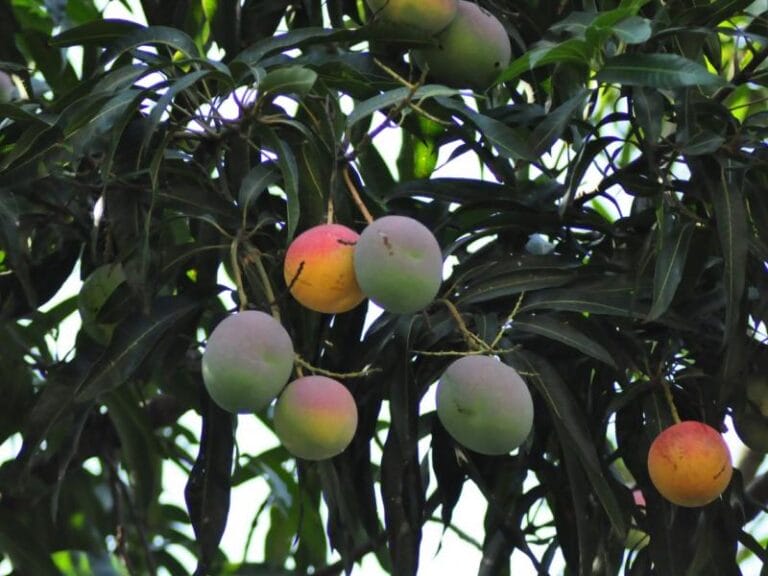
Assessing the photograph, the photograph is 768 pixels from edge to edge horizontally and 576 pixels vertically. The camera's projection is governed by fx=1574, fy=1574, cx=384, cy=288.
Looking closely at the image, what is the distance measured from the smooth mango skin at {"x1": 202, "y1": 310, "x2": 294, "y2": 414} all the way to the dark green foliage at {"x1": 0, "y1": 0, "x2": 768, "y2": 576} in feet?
0.29

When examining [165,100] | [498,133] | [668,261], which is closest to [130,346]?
[165,100]

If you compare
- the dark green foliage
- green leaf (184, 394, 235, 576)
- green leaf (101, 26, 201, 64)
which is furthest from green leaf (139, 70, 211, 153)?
green leaf (184, 394, 235, 576)

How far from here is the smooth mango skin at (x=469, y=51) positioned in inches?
57.8

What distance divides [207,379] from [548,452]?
633 millimetres

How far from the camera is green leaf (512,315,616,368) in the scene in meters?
1.38

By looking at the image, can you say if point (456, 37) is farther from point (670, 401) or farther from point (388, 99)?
point (670, 401)

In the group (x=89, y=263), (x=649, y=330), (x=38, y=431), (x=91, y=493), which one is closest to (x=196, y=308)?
(x=38, y=431)

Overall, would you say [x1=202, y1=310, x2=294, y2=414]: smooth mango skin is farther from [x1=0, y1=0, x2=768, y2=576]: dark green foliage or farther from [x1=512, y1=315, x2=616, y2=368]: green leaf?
[x1=512, y1=315, x2=616, y2=368]: green leaf

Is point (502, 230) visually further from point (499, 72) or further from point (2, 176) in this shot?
point (2, 176)

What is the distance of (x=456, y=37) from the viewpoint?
1.47 meters

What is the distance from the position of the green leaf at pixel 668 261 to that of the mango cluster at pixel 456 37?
22 cm

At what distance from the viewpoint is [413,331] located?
144cm

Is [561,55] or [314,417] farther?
[561,55]

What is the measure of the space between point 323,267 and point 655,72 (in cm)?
34
